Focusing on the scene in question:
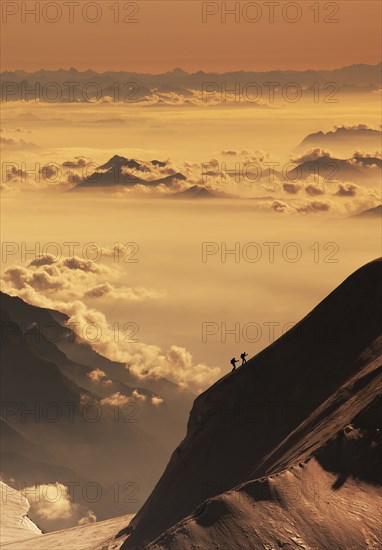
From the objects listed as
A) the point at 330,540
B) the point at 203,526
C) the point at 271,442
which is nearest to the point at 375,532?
the point at 330,540

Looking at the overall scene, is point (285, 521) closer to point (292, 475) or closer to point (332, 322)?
point (292, 475)

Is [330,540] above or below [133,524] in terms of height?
above

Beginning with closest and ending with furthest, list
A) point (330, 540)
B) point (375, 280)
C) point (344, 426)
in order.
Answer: point (330, 540) → point (344, 426) → point (375, 280)

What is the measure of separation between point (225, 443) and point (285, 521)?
49.7 m

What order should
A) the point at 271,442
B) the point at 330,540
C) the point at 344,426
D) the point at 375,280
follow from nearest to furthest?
the point at 330,540
the point at 344,426
the point at 271,442
the point at 375,280

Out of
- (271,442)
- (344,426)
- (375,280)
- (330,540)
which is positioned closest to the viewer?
(330,540)

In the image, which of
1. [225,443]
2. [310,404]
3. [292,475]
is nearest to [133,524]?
[225,443]

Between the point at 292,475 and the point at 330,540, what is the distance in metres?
8.87

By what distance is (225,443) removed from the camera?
16950 cm

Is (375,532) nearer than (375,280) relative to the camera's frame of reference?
Yes

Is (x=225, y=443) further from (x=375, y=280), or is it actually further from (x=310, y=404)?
(x=375, y=280)

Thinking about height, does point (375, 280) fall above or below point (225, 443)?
above

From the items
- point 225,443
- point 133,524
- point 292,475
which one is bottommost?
point 133,524

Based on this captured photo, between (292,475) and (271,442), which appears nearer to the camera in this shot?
(292,475)
